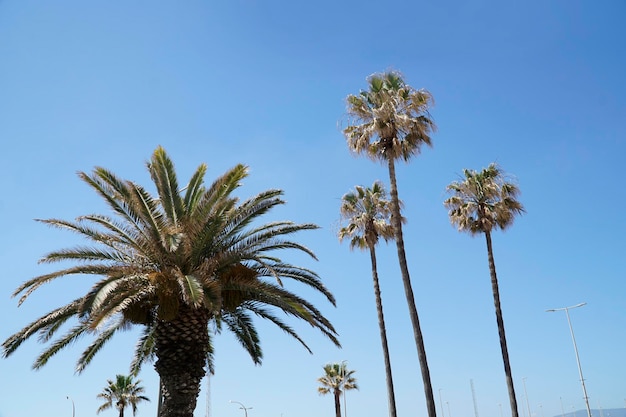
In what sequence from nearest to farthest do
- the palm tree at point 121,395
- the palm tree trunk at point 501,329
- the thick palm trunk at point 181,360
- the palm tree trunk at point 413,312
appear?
the thick palm trunk at point 181,360 < the palm tree trunk at point 413,312 < the palm tree trunk at point 501,329 < the palm tree at point 121,395

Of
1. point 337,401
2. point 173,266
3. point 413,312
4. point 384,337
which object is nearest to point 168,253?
point 173,266

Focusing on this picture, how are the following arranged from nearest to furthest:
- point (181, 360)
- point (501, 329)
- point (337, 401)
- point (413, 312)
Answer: point (181, 360) < point (413, 312) < point (501, 329) < point (337, 401)

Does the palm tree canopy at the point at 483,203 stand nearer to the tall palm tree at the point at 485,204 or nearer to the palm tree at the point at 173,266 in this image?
the tall palm tree at the point at 485,204

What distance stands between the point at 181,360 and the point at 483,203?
73.4 ft

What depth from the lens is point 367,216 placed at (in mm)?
35062

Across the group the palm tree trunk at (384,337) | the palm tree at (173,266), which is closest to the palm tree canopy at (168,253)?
the palm tree at (173,266)

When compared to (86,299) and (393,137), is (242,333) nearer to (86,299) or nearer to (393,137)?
(86,299)

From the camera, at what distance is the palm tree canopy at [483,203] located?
32.9m

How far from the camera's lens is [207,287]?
48.4 ft

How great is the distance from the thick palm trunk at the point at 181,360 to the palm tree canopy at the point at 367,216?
64.1 feet

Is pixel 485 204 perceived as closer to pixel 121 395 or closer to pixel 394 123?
pixel 394 123

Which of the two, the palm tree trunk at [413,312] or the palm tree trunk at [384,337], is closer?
the palm tree trunk at [413,312]

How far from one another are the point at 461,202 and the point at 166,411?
23.0 meters

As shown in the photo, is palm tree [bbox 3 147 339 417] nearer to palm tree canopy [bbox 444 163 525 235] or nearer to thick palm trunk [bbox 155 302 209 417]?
thick palm trunk [bbox 155 302 209 417]
